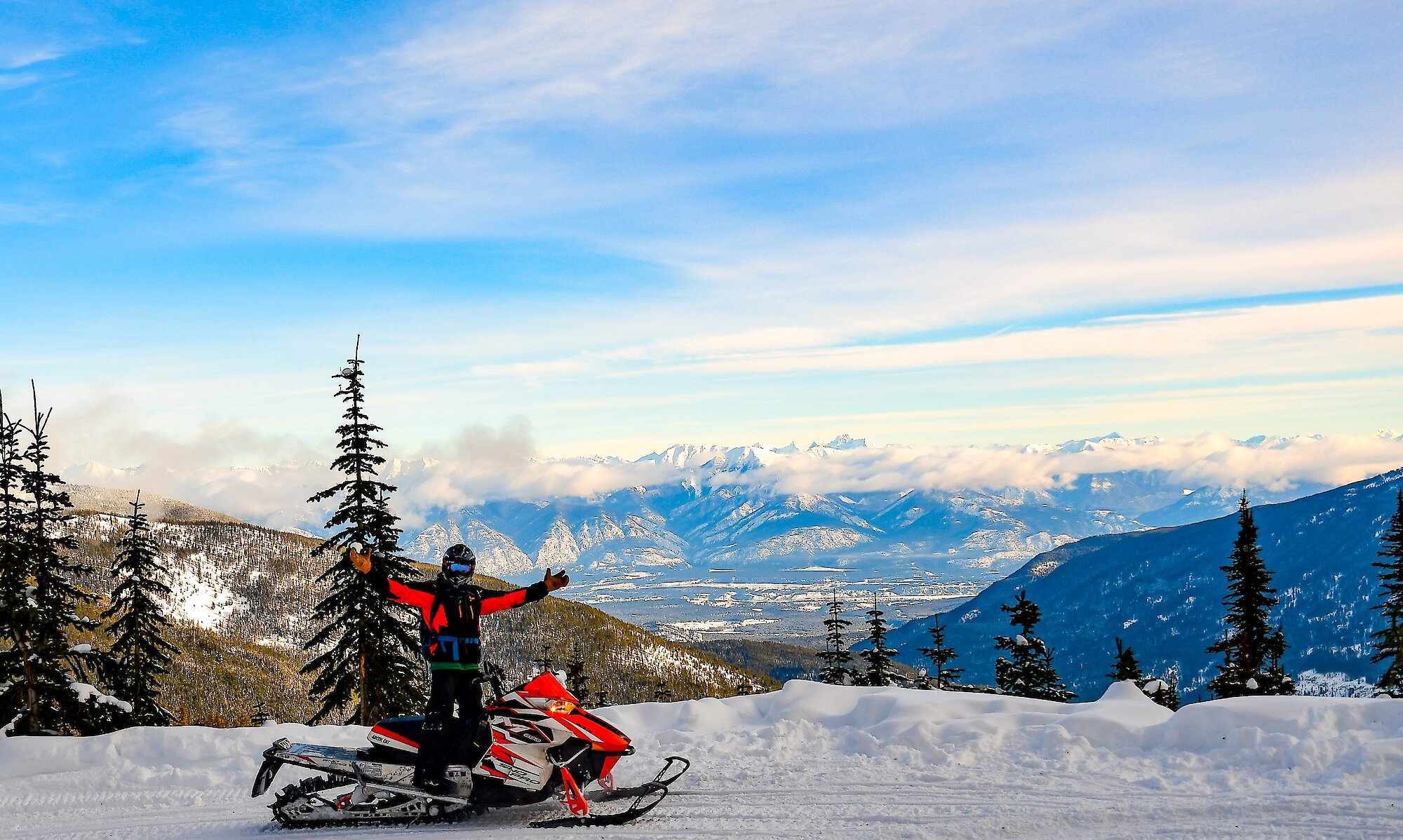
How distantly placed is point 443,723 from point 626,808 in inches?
83.0

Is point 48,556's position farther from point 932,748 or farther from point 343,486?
point 932,748

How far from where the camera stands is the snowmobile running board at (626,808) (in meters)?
8.75

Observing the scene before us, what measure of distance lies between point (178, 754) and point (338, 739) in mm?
2118

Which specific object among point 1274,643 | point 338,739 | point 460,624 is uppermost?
point 460,624

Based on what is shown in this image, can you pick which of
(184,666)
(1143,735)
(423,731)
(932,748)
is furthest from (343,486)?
(184,666)

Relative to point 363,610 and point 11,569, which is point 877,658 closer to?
point 363,610

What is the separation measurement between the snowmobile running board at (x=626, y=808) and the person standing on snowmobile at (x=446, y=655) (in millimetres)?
1220

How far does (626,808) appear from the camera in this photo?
9.10 m

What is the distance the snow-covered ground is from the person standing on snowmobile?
28.5 inches

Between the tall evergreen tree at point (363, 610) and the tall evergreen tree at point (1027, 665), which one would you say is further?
the tall evergreen tree at point (1027, 665)

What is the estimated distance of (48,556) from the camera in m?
23.3

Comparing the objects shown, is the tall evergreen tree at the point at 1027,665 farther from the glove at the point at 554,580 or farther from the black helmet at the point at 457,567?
the black helmet at the point at 457,567

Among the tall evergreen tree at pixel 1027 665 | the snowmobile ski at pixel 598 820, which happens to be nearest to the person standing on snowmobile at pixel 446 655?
the snowmobile ski at pixel 598 820

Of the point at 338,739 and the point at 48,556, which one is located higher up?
the point at 48,556
